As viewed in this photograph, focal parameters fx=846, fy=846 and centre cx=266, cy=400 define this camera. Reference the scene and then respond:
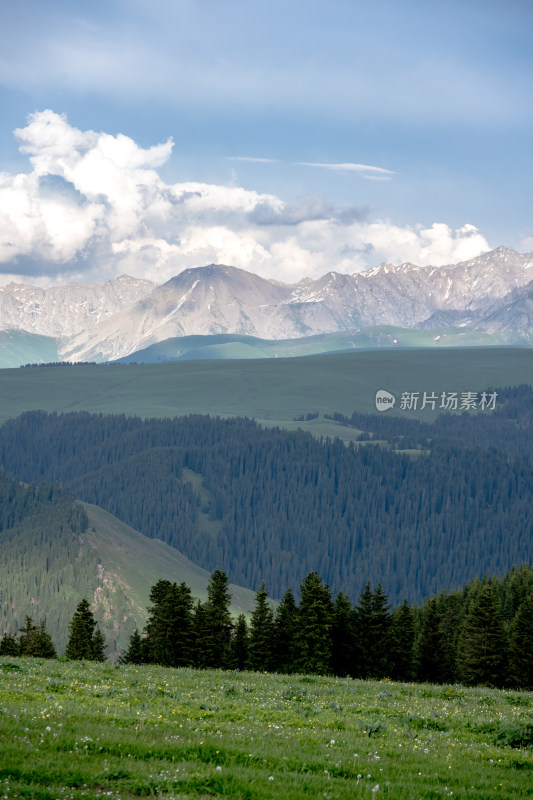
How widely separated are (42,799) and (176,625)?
56611 millimetres

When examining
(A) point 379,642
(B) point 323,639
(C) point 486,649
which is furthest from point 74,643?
(C) point 486,649

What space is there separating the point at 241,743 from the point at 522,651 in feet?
190

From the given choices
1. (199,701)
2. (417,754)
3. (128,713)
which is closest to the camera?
(417,754)

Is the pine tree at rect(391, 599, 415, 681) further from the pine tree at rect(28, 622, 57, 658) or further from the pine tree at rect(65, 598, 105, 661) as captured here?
the pine tree at rect(28, 622, 57, 658)

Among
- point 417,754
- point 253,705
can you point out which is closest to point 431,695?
point 253,705

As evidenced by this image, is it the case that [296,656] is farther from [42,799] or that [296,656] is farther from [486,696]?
[42,799]

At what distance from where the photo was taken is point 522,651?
2864 inches

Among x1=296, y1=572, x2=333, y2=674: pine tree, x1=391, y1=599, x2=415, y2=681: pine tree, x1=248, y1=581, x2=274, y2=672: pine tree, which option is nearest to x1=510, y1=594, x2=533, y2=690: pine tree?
x1=391, y1=599, x2=415, y2=681: pine tree

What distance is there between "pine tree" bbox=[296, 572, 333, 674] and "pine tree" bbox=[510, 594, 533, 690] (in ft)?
54.4

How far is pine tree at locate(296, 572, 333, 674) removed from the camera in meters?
67.2

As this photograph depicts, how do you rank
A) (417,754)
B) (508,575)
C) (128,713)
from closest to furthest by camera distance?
(417,754)
(128,713)
(508,575)

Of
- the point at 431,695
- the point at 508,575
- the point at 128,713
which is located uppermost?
the point at 128,713

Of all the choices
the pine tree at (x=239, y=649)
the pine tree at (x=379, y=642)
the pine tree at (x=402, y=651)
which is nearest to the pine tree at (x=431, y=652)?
the pine tree at (x=402, y=651)

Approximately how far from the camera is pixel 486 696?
35531mm
